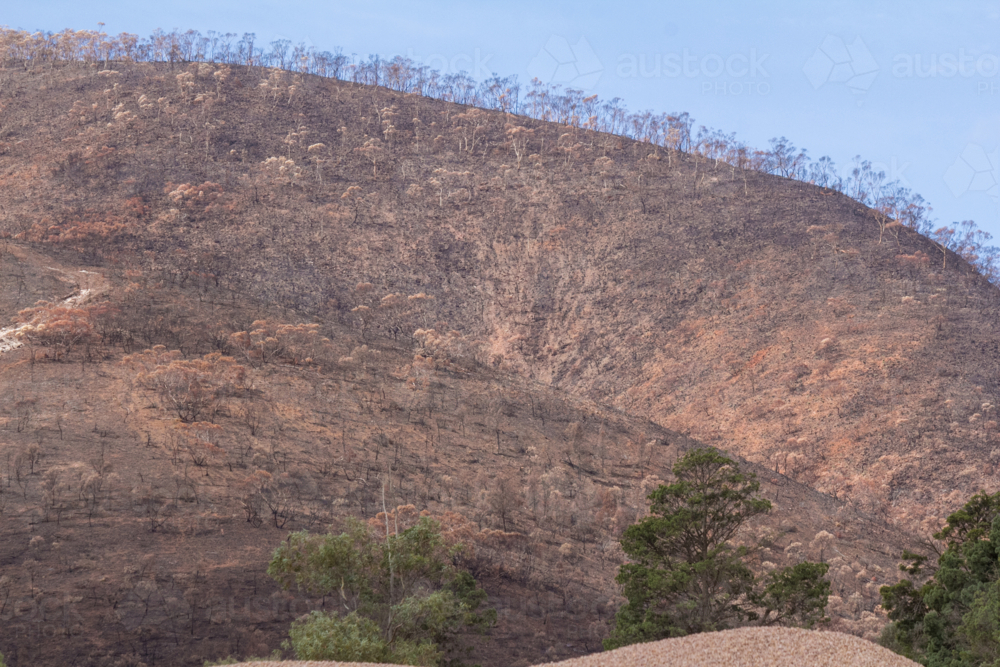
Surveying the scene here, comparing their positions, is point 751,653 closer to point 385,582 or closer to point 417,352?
point 385,582

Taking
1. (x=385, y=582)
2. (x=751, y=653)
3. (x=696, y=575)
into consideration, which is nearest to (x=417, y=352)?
(x=385, y=582)

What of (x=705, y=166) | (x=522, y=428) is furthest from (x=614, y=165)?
(x=522, y=428)

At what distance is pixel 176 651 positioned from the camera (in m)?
24.7

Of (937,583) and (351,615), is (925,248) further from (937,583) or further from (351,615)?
(351,615)

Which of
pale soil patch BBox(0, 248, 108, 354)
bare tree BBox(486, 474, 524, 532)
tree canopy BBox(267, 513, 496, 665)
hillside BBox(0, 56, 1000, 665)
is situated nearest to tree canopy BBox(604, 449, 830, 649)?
tree canopy BBox(267, 513, 496, 665)

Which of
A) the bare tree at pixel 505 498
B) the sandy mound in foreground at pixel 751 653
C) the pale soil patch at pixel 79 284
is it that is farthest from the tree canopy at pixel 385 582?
the pale soil patch at pixel 79 284

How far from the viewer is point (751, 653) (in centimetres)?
1647

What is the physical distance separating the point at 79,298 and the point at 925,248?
6376 centimetres

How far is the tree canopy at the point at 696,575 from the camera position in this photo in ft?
72.2

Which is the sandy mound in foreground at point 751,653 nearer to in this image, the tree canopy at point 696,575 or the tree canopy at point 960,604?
the tree canopy at point 960,604

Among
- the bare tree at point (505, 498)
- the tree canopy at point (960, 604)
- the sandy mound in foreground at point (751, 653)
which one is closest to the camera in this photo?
the sandy mound in foreground at point (751, 653)

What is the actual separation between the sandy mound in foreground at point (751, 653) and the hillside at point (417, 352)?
11.1 metres

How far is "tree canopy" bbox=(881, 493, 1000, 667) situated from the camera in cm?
1845

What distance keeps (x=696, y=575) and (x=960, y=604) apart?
620cm
